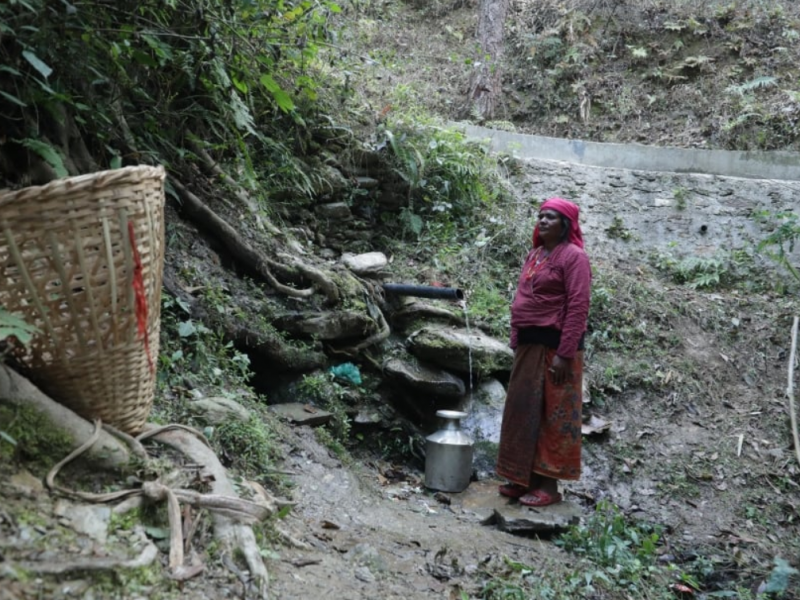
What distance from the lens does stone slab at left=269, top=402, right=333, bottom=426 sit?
15.3 ft

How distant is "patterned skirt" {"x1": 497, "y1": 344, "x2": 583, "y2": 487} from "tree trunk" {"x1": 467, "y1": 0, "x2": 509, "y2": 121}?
8.36 meters

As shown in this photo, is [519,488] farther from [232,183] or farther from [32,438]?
[32,438]

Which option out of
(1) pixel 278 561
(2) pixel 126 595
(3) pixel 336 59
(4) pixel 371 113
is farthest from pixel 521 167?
(2) pixel 126 595

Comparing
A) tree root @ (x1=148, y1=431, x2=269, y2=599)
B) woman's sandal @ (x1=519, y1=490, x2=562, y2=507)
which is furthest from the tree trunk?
tree root @ (x1=148, y1=431, x2=269, y2=599)

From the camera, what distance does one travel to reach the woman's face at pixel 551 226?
4.54 m

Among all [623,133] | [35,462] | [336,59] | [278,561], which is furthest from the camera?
[623,133]

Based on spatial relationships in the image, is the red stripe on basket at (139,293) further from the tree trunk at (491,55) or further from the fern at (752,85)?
the fern at (752,85)

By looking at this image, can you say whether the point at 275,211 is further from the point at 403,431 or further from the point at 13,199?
the point at 13,199

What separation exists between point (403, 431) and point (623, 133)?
911cm

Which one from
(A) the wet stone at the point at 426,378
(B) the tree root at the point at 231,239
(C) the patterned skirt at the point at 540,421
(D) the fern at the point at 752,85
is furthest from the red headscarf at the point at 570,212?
(D) the fern at the point at 752,85

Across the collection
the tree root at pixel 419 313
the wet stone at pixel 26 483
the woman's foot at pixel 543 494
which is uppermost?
the wet stone at pixel 26 483

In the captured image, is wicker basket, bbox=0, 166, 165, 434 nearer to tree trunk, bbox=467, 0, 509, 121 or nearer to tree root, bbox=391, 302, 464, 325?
tree root, bbox=391, 302, 464, 325

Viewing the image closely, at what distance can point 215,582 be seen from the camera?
229 centimetres

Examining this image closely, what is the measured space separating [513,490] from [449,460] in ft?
1.68
